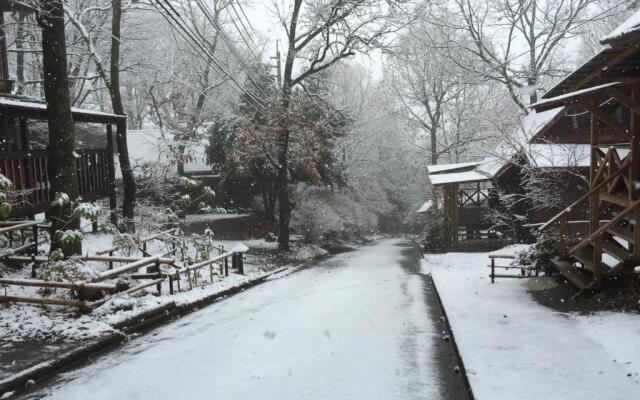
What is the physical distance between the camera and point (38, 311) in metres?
9.10

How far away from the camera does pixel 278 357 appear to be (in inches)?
294

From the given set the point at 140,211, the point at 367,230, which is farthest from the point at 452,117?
the point at 140,211

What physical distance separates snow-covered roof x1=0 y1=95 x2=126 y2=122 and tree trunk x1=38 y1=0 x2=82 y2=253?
6.55 ft

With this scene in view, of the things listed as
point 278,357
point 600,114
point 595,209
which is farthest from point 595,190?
point 278,357

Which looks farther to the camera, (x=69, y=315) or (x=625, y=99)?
(x=69, y=315)

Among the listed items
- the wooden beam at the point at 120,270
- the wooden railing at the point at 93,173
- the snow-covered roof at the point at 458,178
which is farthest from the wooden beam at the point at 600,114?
the snow-covered roof at the point at 458,178

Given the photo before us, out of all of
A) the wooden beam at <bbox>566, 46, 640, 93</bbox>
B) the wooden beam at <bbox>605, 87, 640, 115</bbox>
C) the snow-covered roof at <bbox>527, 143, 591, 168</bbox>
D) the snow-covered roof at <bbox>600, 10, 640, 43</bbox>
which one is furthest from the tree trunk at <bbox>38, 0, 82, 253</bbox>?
the snow-covered roof at <bbox>527, 143, 591, 168</bbox>

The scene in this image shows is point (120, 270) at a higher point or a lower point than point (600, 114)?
lower

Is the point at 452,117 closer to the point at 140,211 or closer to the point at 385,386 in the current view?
the point at 140,211

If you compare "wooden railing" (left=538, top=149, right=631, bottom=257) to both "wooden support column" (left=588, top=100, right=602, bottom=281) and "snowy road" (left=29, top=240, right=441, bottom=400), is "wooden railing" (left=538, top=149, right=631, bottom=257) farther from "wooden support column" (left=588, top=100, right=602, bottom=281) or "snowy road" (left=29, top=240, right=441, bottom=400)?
"snowy road" (left=29, top=240, right=441, bottom=400)

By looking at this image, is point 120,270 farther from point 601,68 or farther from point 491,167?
point 491,167

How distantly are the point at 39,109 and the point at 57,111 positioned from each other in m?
2.54

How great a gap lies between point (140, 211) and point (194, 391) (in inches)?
522

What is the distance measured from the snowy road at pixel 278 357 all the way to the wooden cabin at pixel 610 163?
341cm
